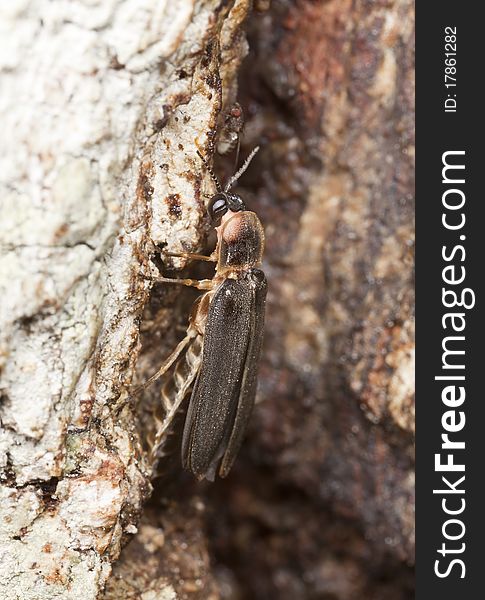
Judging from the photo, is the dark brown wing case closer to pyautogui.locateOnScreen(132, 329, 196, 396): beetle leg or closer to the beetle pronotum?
the beetle pronotum

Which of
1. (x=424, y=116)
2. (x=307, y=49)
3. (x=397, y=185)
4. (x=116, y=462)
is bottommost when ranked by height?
(x=116, y=462)

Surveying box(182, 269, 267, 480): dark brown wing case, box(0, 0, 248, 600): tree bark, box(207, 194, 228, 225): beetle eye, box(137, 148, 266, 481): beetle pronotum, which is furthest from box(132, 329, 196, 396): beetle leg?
box(207, 194, 228, 225): beetle eye

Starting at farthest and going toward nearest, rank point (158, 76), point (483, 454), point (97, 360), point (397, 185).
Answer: point (397, 185), point (483, 454), point (97, 360), point (158, 76)

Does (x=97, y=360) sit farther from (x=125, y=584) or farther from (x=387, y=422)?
(x=387, y=422)

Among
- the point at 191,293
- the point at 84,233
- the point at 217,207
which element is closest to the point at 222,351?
the point at 191,293

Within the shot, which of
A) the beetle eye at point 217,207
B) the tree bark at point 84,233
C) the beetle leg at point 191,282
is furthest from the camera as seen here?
the beetle eye at point 217,207

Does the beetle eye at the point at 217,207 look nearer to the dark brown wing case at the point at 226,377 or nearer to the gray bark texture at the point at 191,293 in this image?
the gray bark texture at the point at 191,293

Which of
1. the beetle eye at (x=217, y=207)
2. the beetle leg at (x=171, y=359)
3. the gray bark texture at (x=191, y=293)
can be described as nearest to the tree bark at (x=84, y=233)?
the gray bark texture at (x=191, y=293)

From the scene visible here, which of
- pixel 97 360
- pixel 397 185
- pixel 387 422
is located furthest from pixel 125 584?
pixel 397 185
